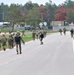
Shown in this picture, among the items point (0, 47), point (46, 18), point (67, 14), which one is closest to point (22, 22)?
point (67, 14)

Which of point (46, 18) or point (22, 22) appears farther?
point (46, 18)

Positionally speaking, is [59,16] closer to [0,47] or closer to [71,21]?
[71,21]

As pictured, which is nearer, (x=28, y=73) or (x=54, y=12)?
(x=28, y=73)

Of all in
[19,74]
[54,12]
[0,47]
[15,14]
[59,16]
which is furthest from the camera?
[54,12]

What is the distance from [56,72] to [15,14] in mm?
119112

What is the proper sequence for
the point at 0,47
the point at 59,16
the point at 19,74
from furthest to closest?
1. the point at 59,16
2. the point at 0,47
3. the point at 19,74

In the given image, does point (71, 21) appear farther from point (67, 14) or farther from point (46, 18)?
point (46, 18)

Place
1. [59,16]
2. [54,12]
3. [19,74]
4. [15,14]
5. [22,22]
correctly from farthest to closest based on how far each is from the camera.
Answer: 1. [54,12]
2. [59,16]
3. [22,22]
4. [15,14]
5. [19,74]

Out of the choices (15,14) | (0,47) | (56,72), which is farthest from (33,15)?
(56,72)

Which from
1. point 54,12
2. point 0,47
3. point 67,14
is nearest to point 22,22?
point 67,14

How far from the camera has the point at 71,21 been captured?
161 metres

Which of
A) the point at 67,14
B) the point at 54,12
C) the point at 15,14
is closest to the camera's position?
the point at 15,14

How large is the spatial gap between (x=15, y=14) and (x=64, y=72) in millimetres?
119136

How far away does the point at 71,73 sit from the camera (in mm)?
16328
